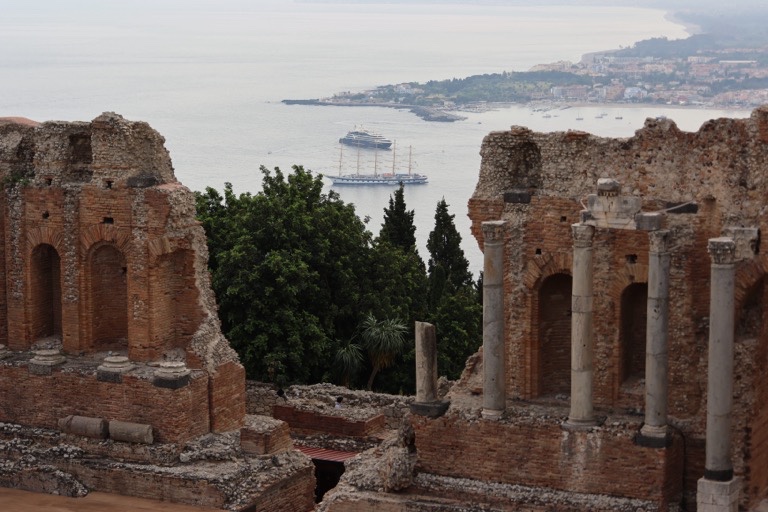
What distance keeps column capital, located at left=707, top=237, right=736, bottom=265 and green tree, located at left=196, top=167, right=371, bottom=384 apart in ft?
49.3

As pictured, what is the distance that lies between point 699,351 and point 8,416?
528 inches

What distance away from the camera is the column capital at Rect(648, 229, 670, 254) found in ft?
78.7

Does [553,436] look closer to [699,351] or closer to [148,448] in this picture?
[699,351]

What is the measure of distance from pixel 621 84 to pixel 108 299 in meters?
33.2

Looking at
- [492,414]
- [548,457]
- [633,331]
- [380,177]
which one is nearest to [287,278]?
[492,414]

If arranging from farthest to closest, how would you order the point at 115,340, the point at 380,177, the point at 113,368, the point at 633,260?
the point at 380,177, the point at 115,340, the point at 113,368, the point at 633,260

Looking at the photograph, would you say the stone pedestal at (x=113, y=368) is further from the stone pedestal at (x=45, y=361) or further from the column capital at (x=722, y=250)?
the column capital at (x=722, y=250)

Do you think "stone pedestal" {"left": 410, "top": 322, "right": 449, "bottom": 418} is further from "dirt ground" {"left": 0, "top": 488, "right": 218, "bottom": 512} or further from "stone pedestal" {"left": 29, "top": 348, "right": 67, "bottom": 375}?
"stone pedestal" {"left": 29, "top": 348, "right": 67, "bottom": 375}

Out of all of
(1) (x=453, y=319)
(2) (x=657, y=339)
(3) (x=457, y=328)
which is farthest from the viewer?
(1) (x=453, y=319)

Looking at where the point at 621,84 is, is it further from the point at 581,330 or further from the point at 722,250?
the point at 722,250

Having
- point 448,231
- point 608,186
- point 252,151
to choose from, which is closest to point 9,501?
point 608,186

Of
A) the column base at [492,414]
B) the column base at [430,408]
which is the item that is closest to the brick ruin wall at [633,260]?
the column base at [492,414]

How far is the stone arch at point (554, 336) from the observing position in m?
26.7

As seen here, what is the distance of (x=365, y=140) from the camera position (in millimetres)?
79438
